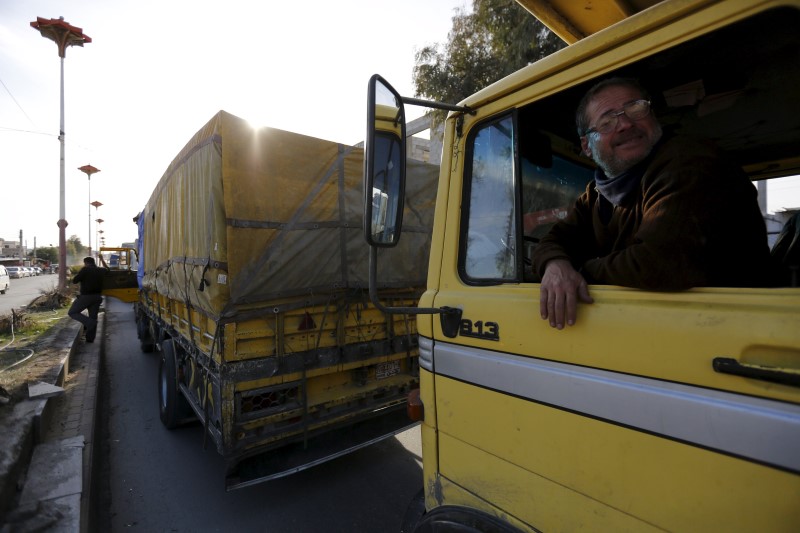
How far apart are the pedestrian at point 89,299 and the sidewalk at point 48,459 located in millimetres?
4129

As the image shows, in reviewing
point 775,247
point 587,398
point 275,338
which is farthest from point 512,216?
point 275,338

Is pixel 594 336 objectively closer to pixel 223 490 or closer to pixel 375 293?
pixel 375 293

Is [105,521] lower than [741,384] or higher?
lower

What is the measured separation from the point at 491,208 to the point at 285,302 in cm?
208

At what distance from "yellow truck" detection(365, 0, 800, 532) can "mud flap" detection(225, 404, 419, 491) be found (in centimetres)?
159

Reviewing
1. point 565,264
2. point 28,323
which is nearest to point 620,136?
point 565,264

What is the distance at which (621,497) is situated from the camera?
→ 1093mm

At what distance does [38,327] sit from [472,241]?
468 inches

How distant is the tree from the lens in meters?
7.68

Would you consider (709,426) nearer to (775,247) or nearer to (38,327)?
(775,247)

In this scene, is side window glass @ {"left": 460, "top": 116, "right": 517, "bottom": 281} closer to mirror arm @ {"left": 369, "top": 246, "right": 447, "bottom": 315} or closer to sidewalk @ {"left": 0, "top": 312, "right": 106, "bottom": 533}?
mirror arm @ {"left": 369, "top": 246, "right": 447, "bottom": 315}

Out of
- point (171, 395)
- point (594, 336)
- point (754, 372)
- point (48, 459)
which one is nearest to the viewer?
point (754, 372)

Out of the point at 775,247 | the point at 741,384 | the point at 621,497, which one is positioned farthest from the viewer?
the point at 775,247

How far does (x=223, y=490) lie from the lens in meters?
3.51
